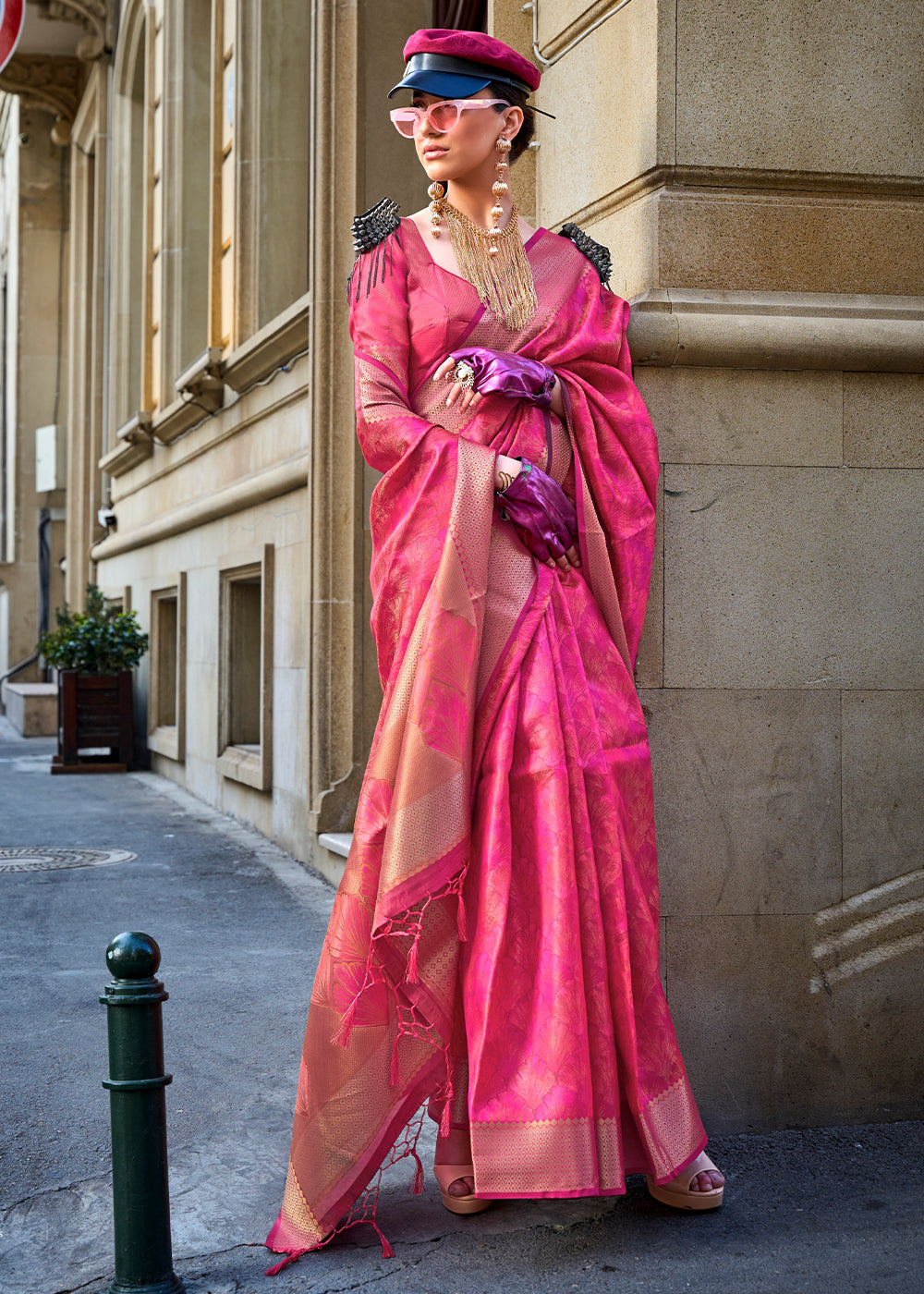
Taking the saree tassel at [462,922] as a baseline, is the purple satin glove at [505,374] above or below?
above

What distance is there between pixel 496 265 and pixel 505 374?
1.14 ft

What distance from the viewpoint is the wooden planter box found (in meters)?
12.7

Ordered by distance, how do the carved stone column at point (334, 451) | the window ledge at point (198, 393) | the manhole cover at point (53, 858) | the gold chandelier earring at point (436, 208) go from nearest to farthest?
the gold chandelier earring at point (436, 208) < the carved stone column at point (334, 451) < the manhole cover at point (53, 858) < the window ledge at point (198, 393)

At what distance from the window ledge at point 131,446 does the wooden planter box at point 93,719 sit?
237 centimetres

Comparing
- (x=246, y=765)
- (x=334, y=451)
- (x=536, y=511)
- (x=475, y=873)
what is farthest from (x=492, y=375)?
(x=246, y=765)

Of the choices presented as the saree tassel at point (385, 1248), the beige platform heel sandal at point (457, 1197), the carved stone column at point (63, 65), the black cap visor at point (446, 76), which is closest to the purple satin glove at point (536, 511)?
the black cap visor at point (446, 76)

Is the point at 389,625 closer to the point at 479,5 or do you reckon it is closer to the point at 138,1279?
the point at 138,1279

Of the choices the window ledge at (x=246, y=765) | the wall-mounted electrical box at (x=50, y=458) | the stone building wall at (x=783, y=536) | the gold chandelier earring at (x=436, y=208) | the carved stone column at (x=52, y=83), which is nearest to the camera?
the gold chandelier earring at (x=436, y=208)

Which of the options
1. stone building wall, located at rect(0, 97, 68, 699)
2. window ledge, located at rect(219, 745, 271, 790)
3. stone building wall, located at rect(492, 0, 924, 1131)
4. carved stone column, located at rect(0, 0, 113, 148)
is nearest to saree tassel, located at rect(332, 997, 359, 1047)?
stone building wall, located at rect(492, 0, 924, 1131)

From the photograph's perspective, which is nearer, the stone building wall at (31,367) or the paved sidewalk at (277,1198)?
the paved sidewalk at (277,1198)

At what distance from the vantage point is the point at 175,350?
476 inches

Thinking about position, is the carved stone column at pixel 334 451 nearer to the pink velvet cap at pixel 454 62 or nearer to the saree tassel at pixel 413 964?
the pink velvet cap at pixel 454 62

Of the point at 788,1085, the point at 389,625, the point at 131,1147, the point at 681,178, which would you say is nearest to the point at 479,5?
the point at 681,178

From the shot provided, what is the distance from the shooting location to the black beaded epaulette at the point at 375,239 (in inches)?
122
